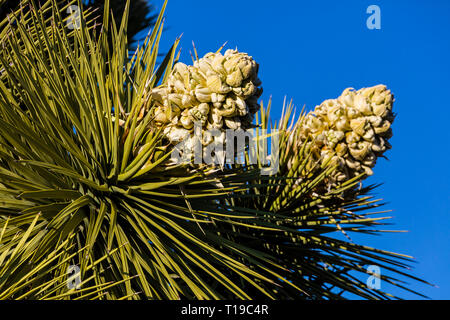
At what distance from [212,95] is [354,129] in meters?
0.65

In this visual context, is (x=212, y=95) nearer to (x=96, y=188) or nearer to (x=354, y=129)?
(x=96, y=188)

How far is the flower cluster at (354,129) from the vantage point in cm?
162

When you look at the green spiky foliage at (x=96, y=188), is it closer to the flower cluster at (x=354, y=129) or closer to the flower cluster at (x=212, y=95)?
the flower cluster at (x=212, y=95)

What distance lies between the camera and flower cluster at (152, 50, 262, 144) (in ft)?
3.90

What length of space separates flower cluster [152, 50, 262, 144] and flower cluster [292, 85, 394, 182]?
510mm

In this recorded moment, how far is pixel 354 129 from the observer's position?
1611mm

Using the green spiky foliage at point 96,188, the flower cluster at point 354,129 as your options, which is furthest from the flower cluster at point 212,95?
the flower cluster at point 354,129

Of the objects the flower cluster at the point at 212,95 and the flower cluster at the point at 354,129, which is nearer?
the flower cluster at the point at 212,95

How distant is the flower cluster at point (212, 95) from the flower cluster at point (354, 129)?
51 centimetres

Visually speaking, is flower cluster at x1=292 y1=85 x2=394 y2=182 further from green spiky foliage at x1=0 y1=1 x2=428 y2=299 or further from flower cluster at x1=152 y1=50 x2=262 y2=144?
flower cluster at x1=152 y1=50 x2=262 y2=144

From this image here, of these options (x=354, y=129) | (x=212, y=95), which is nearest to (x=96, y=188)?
(x=212, y=95)

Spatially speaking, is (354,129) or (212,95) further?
(354,129)
